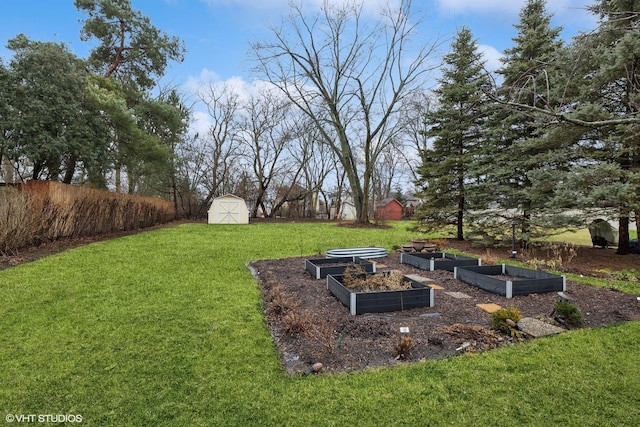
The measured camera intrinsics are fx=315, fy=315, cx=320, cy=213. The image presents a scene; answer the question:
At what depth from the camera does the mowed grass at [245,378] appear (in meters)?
1.99

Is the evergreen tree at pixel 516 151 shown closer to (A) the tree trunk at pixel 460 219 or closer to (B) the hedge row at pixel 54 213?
(A) the tree trunk at pixel 460 219

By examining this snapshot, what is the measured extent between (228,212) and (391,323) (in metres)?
16.2

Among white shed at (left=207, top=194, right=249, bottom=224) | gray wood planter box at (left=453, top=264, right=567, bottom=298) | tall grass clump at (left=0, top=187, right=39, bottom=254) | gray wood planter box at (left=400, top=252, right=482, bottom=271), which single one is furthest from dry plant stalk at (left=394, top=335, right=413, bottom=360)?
white shed at (left=207, top=194, right=249, bottom=224)

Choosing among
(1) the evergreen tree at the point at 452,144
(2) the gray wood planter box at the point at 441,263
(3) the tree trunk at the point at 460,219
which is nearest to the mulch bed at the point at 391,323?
(2) the gray wood planter box at the point at 441,263

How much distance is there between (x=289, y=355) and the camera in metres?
2.73

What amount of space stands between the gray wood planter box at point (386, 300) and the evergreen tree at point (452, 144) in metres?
7.16

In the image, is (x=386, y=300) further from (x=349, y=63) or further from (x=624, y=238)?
(x=349, y=63)

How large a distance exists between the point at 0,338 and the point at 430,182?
34.9ft

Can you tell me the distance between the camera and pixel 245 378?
2.39 m

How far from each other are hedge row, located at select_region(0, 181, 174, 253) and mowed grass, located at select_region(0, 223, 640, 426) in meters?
4.19

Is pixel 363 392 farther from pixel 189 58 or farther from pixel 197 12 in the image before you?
pixel 189 58

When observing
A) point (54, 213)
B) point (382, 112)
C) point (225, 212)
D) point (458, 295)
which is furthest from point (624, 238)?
point (225, 212)

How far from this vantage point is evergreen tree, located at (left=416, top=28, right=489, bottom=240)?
1022 centimetres

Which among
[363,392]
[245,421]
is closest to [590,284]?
[363,392]
